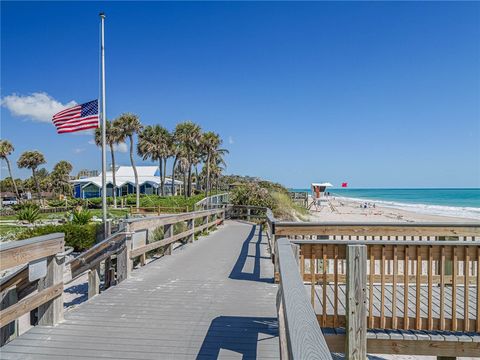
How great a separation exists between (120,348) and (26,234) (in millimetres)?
11933

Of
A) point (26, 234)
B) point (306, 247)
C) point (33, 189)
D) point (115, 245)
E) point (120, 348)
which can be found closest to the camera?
point (120, 348)

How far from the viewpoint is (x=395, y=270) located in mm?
3697

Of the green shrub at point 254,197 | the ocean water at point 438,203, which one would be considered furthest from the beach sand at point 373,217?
the green shrub at point 254,197

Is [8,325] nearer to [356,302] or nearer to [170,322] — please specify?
[170,322]

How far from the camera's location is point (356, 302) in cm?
326

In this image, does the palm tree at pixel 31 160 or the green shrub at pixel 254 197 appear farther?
the palm tree at pixel 31 160

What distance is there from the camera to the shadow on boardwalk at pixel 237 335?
321 centimetres

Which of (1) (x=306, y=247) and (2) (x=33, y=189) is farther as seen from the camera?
(2) (x=33, y=189)

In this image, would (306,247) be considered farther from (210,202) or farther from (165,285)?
(210,202)

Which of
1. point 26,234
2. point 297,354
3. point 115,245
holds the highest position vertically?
point 297,354

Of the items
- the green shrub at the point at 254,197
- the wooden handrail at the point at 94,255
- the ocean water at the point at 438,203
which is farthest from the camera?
the ocean water at the point at 438,203

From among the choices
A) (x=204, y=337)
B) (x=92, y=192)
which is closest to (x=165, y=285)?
(x=204, y=337)

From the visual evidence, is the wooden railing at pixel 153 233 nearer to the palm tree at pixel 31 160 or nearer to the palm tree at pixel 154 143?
the palm tree at pixel 154 143

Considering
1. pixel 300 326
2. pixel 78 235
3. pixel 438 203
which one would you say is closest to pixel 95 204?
pixel 78 235
